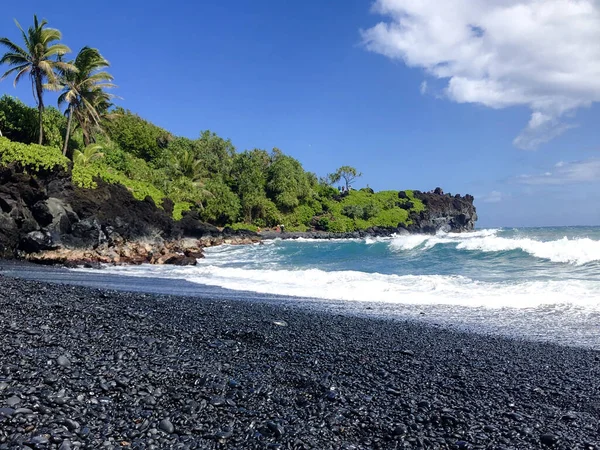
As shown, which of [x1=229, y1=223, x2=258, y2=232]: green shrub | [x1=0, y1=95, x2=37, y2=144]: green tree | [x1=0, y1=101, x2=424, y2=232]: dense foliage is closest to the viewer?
[x1=0, y1=95, x2=37, y2=144]: green tree

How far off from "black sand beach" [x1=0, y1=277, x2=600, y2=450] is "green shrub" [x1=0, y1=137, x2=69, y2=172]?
19864 millimetres

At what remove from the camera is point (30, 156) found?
23844 millimetres

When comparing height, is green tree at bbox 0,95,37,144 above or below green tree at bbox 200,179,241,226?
above

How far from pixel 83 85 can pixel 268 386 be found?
38051 mm

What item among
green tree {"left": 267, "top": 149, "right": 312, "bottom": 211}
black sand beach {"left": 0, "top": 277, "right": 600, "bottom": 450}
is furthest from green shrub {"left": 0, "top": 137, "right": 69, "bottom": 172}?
green tree {"left": 267, "top": 149, "right": 312, "bottom": 211}

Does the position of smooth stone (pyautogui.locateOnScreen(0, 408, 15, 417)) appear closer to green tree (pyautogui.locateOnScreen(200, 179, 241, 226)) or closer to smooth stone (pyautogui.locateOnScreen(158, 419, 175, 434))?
smooth stone (pyautogui.locateOnScreen(158, 419, 175, 434))

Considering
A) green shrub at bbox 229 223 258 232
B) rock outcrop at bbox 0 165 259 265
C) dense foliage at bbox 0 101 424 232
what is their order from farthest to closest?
green shrub at bbox 229 223 258 232 → dense foliage at bbox 0 101 424 232 → rock outcrop at bbox 0 165 259 265

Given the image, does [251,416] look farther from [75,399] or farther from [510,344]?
[510,344]

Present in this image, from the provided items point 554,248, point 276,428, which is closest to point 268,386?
point 276,428

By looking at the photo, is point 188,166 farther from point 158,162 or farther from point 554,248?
point 554,248

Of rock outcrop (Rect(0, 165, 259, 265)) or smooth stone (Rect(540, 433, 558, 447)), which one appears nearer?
smooth stone (Rect(540, 433, 558, 447))

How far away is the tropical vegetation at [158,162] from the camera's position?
2817 cm

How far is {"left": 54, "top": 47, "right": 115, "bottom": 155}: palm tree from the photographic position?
1303 inches

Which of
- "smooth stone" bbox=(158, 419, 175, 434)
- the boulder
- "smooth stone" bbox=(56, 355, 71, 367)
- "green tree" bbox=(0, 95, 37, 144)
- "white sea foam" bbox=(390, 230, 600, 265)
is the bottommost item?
"smooth stone" bbox=(158, 419, 175, 434)
